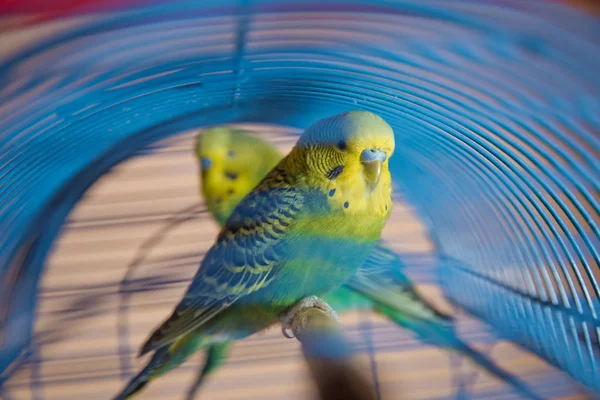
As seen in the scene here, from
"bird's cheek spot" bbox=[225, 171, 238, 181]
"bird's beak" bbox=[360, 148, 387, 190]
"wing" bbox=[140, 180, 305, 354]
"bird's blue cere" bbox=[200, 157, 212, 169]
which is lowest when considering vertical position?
"wing" bbox=[140, 180, 305, 354]

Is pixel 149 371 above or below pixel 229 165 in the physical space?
below

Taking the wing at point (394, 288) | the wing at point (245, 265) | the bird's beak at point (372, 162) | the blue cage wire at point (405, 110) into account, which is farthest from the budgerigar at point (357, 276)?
the bird's beak at point (372, 162)

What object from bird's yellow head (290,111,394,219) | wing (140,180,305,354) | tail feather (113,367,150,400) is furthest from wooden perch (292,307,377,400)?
tail feather (113,367,150,400)

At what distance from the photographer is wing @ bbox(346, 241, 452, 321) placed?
1229 mm

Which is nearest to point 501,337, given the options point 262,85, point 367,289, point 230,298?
point 367,289

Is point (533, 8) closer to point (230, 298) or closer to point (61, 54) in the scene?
point (61, 54)

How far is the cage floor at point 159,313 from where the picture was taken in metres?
1.16

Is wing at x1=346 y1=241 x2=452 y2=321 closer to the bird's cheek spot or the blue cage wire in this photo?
the blue cage wire

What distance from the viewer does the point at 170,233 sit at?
136 centimetres

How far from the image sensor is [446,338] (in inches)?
50.8

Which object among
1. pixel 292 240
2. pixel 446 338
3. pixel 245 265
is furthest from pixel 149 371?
pixel 446 338

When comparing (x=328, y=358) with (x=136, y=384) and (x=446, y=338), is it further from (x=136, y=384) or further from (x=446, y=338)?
(x=446, y=338)

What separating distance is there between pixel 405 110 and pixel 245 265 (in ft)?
1.46

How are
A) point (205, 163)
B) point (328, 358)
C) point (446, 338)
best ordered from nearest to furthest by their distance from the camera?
1. point (328, 358)
2. point (205, 163)
3. point (446, 338)
